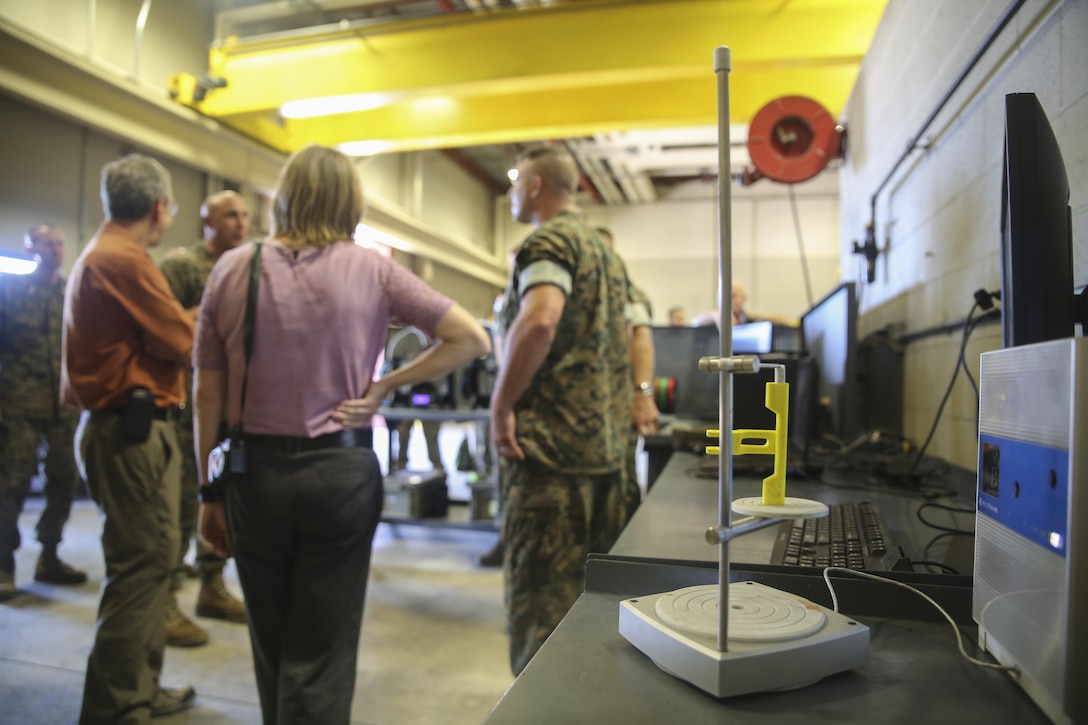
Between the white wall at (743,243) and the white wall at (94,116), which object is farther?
the white wall at (743,243)

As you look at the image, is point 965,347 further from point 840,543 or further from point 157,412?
point 157,412

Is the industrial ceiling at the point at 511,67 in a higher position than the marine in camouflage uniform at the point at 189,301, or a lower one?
higher

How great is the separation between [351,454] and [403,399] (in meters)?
2.49

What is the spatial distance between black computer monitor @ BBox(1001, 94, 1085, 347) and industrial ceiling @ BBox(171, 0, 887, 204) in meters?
2.85

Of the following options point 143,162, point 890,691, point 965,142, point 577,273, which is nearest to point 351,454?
point 577,273

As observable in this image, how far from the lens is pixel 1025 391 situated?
0.49 metres

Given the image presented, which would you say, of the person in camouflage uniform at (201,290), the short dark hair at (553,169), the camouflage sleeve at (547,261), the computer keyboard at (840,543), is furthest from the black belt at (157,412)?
the computer keyboard at (840,543)

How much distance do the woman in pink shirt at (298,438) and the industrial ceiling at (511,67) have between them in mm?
2850

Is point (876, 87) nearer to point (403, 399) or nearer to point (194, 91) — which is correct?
point (403, 399)

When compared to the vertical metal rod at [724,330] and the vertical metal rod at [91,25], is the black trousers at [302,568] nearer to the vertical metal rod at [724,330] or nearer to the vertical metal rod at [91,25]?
the vertical metal rod at [724,330]

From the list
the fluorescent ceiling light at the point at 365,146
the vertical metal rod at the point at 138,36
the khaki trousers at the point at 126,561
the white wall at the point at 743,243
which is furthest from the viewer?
the white wall at the point at 743,243

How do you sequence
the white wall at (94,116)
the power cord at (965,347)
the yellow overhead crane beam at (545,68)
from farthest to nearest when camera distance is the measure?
1. the white wall at (94,116)
2. the yellow overhead crane beam at (545,68)
3. the power cord at (965,347)

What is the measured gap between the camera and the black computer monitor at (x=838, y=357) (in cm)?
177

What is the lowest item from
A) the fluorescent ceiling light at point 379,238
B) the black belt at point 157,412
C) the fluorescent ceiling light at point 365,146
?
the black belt at point 157,412
